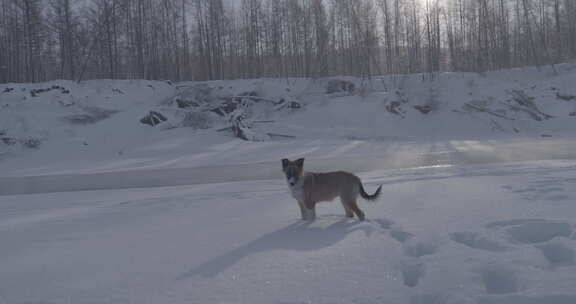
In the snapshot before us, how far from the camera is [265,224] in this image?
5848 mm

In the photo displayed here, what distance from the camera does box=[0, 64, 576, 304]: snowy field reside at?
3.58 m

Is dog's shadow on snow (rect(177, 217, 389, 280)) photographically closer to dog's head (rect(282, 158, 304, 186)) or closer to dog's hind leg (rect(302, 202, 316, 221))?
dog's hind leg (rect(302, 202, 316, 221))

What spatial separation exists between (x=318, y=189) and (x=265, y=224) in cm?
91

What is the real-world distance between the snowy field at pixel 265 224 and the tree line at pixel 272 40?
1789 cm

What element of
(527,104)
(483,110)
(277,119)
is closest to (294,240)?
(277,119)

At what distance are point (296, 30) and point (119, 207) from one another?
114ft

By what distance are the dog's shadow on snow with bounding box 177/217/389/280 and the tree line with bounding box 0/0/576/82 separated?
30018mm

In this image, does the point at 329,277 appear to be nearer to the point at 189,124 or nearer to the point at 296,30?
the point at 189,124

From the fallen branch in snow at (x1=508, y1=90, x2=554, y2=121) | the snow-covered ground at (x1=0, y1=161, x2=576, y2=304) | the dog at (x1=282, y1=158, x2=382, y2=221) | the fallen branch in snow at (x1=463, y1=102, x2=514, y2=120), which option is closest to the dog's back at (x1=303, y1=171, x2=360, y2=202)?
the dog at (x1=282, y1=158, x2=382, y2=221)

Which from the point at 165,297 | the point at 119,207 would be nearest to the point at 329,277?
the point at 165,297

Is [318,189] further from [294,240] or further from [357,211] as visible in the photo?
[294,240]

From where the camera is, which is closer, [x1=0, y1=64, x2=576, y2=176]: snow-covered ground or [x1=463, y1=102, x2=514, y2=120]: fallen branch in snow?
[x1=0, y1=64, x2=576, y2=176]: snow-covered ground

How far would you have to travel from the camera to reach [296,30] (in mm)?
40188

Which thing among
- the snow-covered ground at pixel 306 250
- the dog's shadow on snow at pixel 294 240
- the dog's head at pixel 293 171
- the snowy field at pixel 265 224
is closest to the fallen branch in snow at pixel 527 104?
the snowy field at pixel 265 224
